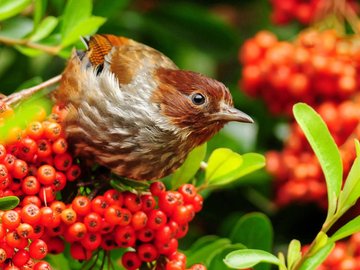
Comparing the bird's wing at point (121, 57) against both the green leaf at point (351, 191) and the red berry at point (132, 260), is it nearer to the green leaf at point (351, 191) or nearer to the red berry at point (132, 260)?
the red berry at point (132, 260)

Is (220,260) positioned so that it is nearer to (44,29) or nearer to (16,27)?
(44,29)

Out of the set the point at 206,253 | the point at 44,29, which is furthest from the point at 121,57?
the point at 206,253

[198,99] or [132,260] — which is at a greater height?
[198,99]

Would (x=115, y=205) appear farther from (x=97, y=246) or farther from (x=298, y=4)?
(x=298, y=4)

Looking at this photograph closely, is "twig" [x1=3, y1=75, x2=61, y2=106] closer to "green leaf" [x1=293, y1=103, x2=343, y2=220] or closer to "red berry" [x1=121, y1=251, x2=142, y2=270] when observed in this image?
"red berry" [x1=121, y1=251, x2=142, y2=270]

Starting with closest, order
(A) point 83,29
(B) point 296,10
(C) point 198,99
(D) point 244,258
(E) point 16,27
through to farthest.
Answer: (D) point 244,258 → (C) point 198,99 → (A) point 83,29 → (E) point 16,27 → (B) point 296,10
